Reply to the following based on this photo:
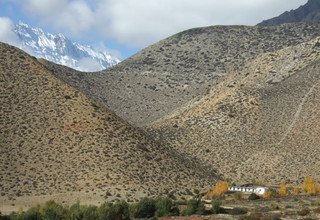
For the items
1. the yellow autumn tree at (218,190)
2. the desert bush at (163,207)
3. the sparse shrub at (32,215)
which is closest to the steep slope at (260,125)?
the yellow autumn tree at (218,190)

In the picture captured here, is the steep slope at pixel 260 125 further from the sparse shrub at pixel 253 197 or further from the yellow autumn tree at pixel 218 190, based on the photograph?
the sparse shrub at pixel 253 197

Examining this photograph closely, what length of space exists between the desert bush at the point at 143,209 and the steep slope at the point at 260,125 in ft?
121

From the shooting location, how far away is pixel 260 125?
97.2 metres

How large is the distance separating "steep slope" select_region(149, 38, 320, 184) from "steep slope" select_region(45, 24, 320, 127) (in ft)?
56.7

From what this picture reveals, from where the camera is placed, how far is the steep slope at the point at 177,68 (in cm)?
13488

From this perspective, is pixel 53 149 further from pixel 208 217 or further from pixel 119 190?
pixel 208 217

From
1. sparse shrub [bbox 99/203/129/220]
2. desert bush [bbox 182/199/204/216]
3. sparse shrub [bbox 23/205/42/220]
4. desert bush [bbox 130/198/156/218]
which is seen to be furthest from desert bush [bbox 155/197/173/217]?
sparse shrub [bbox 23/205/42/220]

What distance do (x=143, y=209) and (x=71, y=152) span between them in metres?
25.6

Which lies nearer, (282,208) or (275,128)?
(282,208)

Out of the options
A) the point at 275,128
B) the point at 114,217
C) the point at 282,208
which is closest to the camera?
the point at 114,217

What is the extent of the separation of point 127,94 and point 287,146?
5658cm

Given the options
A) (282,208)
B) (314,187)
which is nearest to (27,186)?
(282,208)

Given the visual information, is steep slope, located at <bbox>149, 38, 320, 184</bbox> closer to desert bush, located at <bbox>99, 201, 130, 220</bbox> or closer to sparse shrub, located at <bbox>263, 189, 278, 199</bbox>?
sparse shrub, located at <bbox>263, 189, 278, 199</bbox>

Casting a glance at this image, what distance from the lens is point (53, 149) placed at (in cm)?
7362
